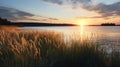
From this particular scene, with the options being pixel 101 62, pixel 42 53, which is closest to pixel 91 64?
pixel 101 62

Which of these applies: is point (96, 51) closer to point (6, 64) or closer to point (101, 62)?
point (101, 62)

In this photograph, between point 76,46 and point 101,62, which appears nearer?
point 101,62

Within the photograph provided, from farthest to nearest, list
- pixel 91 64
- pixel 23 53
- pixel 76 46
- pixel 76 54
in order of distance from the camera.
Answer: pixel 76 46, pixel 76 54, pixel 91 64, pixel 23 53

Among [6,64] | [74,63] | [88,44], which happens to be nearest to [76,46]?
[88,44]

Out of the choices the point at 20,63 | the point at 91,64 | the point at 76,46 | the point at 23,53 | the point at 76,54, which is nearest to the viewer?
the point at 20,63

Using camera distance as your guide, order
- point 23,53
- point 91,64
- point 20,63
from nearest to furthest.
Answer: point 20,63 → point 23,53 → point 91,64

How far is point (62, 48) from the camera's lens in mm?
7148

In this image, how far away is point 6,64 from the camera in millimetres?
5531

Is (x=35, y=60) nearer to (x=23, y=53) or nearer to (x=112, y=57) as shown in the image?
(x=23, y=53)

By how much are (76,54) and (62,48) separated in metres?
0.49

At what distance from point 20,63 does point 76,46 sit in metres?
2.51

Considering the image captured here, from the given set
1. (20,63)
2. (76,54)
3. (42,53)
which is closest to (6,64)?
(20,63)

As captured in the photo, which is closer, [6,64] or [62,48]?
[6,64]

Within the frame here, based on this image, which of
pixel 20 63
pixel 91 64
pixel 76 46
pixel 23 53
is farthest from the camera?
pixel 76 46
